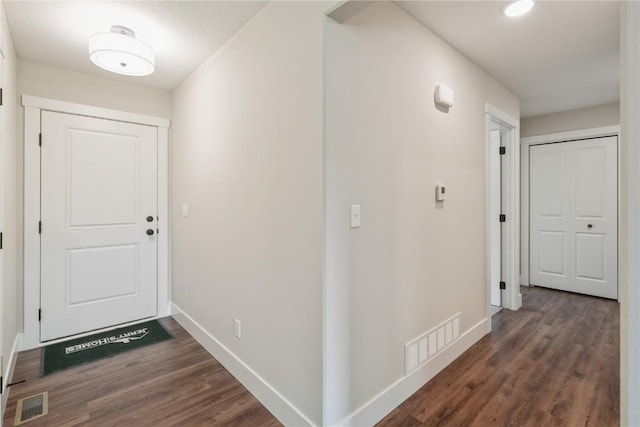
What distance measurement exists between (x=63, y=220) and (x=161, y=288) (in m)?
1.08

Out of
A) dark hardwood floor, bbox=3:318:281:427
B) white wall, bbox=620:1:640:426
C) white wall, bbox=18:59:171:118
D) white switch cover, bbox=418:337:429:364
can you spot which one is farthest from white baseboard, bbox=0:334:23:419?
white wall, bbox=620:1:640:426

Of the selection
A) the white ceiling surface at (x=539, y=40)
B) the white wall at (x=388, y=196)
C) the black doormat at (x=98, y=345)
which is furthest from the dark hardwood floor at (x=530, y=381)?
the white ceiling surface at (x=539, y=40)

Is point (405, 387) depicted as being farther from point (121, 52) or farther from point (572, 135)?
point (572, 135)

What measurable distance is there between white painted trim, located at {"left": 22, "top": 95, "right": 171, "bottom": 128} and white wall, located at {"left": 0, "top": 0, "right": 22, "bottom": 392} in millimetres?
136

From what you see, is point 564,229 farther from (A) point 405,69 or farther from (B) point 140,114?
(B) point 140,114

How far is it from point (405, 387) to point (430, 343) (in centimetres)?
37

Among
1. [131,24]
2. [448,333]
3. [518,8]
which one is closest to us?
[518,8]

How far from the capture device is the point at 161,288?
11.1ft

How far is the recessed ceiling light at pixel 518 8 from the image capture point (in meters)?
1.98

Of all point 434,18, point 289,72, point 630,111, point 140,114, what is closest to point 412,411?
point 630,111

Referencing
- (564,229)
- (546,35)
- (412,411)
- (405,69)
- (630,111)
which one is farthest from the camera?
(564,229)

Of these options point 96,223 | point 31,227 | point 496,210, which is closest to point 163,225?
point 96,223

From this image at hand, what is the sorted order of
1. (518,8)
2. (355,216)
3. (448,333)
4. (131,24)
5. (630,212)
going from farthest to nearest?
(448,333)
(131,24)
(518,8)
(355,216)
(630,212)

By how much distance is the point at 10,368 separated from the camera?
228cm
